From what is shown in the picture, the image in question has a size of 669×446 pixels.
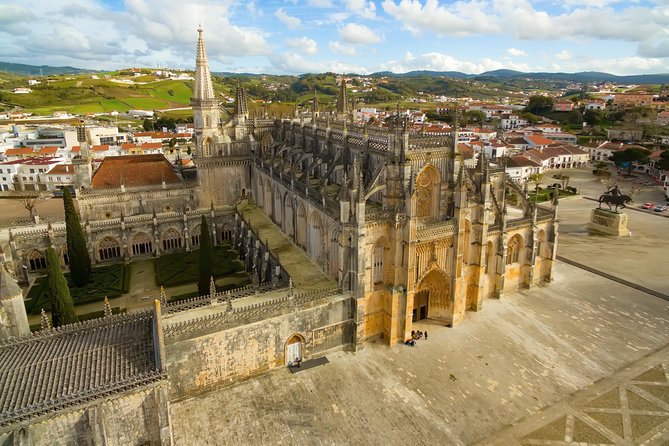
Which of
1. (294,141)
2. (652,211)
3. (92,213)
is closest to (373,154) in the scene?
(294,141)

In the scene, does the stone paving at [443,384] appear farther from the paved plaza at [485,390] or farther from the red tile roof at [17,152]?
the red tile roof at [17,152]

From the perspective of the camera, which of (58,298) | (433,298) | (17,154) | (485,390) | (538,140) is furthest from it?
(538,140)

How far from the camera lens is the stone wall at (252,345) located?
25.0 meters

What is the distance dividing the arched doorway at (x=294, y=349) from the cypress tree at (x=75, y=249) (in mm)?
22730

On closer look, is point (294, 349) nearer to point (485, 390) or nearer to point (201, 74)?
point (485, 390)

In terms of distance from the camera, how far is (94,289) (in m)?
38.3

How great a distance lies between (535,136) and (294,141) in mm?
87687

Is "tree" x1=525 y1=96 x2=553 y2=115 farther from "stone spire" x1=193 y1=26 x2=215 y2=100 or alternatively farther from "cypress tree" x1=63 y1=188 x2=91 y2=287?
"cypress tree" x1=63 y1=188 x2=91 y2=287

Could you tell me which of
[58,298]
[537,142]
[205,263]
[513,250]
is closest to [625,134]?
[537,142]

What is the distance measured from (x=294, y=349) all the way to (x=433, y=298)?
1209 cm

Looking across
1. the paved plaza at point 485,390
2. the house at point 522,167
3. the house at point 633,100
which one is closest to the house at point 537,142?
the house at point 522,167

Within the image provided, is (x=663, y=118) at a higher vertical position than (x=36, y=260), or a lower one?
higher

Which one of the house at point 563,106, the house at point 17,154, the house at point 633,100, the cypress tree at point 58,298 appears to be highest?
the house at point 633,100

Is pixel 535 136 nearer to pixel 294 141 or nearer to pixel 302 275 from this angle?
pixel 294 141
